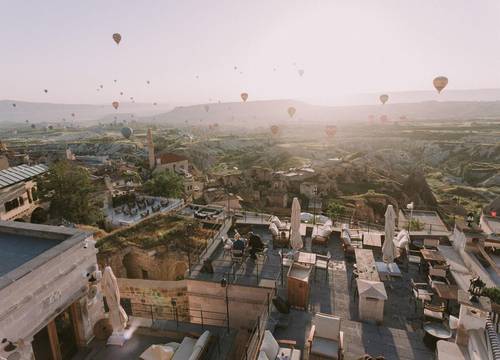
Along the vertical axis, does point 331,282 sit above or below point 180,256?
above

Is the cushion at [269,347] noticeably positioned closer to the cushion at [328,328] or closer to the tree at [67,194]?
the cushion at [328,328]

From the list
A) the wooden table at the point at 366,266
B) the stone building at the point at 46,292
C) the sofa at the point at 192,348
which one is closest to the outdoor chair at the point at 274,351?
the sofa at the point at 192,348

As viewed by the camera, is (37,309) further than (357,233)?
No

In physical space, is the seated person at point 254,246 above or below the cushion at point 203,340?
above

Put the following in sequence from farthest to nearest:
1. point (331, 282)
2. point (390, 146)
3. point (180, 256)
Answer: point (390, 146)
point (180, 256)
point (331, 282)

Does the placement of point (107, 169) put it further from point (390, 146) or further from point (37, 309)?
point (390, 146)

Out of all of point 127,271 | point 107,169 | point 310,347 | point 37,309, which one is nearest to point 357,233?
point 310,347

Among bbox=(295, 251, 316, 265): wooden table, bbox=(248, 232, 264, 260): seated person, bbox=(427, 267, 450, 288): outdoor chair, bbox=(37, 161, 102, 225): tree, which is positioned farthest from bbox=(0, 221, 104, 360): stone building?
bbox=(37, 161, 102, 225): tree
